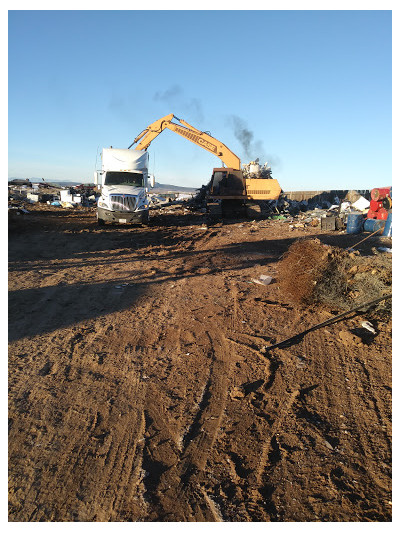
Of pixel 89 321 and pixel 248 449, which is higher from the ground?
pixel 89 321

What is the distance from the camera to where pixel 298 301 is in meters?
6.68

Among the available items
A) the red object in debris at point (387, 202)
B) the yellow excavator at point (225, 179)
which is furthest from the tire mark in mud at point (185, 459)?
the yellow excavator at point (225, 179)

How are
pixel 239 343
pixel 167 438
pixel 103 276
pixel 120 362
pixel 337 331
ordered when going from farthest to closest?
pixel 103 276 → pixel 337 331 → pixel 239 343 → pixel 120 362 → pixel 167 438

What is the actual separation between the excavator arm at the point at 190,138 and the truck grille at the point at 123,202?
295 inches

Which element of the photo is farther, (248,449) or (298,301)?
(298,301)

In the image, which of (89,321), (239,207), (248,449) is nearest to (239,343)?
(248,449)

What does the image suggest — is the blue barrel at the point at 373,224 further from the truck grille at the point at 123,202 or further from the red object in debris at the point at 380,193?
the truck grille at the point at 123,202

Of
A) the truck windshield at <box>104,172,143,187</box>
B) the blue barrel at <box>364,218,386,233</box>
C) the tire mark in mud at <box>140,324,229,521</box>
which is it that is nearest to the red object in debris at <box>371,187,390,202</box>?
the blue barrel at <box>364,218,386,233</box>

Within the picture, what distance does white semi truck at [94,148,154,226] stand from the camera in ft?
52.5

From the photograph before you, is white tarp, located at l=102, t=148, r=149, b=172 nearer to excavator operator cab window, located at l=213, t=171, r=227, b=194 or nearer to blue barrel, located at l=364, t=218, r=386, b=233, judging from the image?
excavator operator cab window, located at l=213, t=171, r=227, b=194

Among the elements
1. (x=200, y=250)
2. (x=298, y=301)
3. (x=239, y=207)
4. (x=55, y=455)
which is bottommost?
(x=55, y=455)

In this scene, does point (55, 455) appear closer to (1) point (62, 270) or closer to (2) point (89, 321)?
(2) point (89, 321)

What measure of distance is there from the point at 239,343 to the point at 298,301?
208cm

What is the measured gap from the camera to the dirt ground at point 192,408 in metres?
2.67
